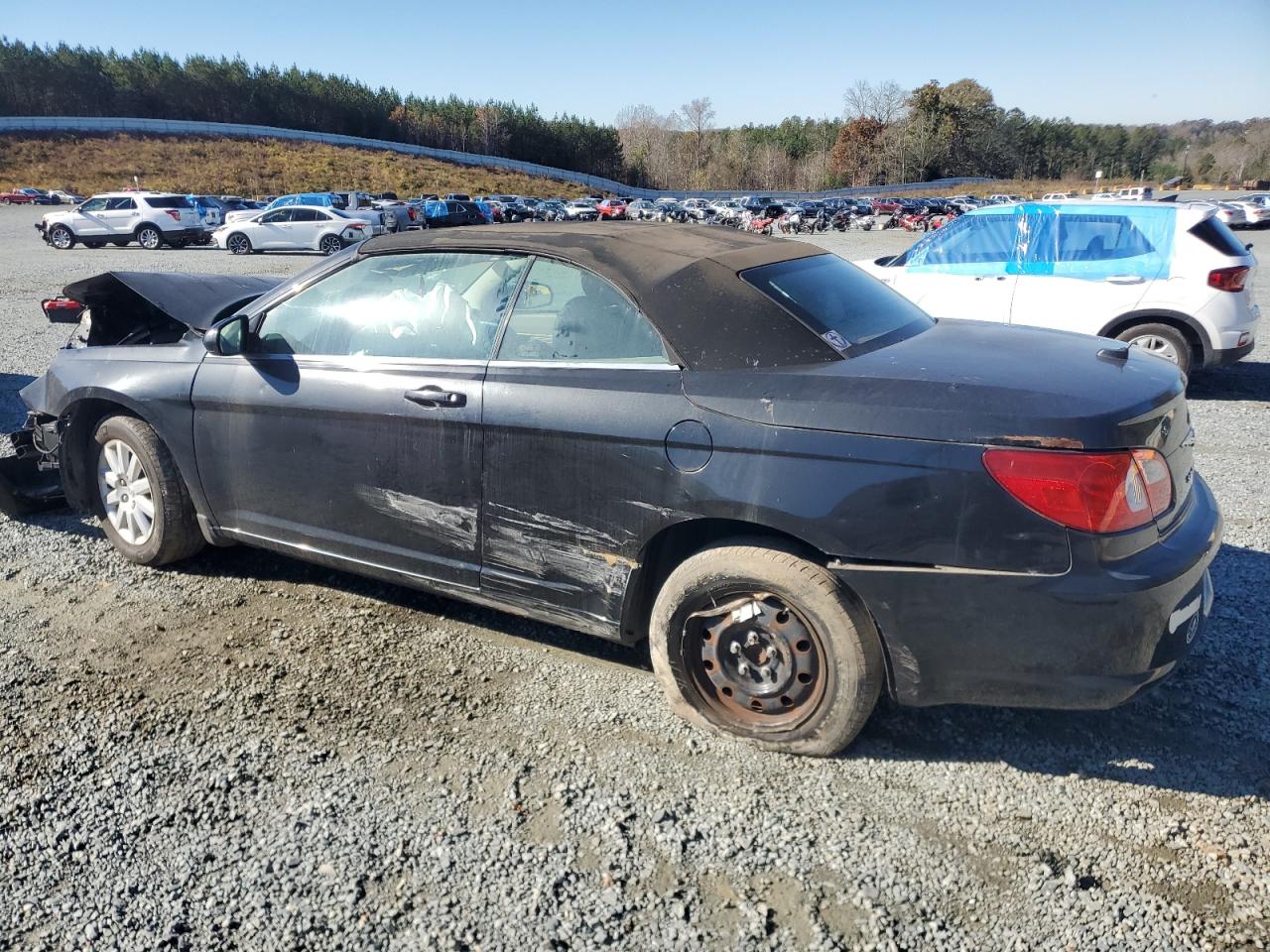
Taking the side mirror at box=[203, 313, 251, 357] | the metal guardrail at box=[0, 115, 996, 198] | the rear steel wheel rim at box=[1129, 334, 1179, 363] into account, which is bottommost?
the rear steel wheel rim at box=[1129, 334, 1179, 363]

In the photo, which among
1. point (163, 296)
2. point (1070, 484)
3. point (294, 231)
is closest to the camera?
point (1070, 484)

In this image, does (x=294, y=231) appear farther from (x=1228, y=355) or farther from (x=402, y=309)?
(x=402, y=309)

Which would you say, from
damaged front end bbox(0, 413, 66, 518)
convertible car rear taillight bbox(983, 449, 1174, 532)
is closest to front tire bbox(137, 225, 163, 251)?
damaged front end bbox(0, 413, 66, 518)

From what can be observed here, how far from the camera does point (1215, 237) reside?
780 centimetres

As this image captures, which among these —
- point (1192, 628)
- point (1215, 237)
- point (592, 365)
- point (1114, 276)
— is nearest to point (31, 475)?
point (592, 365)

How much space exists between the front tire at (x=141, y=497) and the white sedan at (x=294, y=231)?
2580cm

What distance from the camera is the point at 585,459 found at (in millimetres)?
3047

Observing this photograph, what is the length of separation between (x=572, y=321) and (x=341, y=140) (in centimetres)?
7855

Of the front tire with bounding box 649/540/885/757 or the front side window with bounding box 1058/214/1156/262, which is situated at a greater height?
the front side window with bounding box 1058/214/1156/262

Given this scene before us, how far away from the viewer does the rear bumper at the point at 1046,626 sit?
2.48 m

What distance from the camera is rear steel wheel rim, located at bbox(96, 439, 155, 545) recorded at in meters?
4.30

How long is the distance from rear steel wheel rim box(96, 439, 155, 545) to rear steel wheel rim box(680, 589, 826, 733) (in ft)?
9.18

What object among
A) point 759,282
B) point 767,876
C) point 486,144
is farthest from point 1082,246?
point 486,144

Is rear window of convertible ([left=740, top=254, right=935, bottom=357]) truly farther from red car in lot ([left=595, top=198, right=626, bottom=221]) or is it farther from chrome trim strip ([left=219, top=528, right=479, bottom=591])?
red car in lot ([left=595, top=198, right=626, bottom=221])
